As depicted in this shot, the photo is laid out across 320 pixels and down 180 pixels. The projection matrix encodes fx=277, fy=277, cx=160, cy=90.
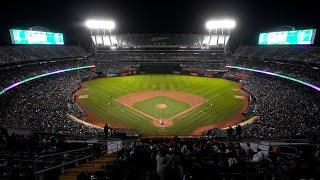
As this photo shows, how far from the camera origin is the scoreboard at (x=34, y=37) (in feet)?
171

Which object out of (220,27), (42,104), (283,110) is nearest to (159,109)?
(42,104)

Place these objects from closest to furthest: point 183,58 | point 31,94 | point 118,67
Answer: point 31,94 → point 118,67 → point 183,58

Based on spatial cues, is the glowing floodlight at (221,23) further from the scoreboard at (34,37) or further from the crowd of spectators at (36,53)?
the scoreboard at (34,37)

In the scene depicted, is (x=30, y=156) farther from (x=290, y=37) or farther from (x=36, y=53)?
(x=36, y=53)

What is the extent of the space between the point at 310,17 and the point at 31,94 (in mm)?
54695

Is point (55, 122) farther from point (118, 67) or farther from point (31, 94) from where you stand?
point (118, 67)

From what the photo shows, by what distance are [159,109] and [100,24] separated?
50.9 m

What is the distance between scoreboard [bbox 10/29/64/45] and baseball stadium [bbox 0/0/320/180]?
291mm

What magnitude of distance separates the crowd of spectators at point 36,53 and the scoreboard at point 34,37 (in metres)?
1.91

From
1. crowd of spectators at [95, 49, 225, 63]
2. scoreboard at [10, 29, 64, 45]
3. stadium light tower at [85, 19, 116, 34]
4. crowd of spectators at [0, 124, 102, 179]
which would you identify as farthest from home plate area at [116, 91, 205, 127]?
stadium light tower at [85, 19, 116, 34]

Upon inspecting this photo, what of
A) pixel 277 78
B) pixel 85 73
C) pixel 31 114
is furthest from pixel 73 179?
pixel 85 73

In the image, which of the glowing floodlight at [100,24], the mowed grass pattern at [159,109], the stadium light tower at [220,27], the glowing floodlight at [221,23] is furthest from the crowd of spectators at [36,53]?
the stadium light tower at [220,27]

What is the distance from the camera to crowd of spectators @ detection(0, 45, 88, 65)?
4786 centimetres

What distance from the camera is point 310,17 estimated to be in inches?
2245
